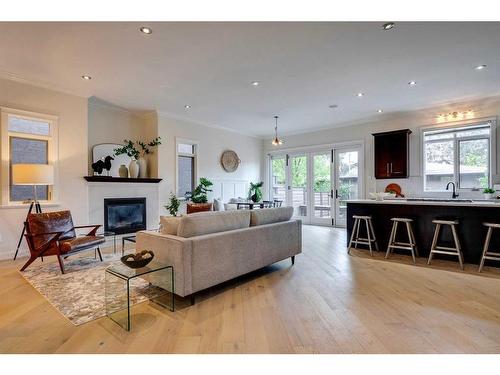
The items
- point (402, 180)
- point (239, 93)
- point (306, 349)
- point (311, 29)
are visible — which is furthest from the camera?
point (402, 180)

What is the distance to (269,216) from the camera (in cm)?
368

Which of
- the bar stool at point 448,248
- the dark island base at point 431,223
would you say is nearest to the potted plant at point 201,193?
the dark island base at point 431,223

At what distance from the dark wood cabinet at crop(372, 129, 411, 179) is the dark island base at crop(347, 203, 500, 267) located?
80.9 inches

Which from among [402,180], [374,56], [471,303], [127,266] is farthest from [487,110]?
[127,266]

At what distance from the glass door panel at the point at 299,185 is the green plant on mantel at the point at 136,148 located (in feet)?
13.7

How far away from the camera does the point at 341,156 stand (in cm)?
770

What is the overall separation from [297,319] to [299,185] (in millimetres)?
6414

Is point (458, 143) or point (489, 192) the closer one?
point (489, 192)

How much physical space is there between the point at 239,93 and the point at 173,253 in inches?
137

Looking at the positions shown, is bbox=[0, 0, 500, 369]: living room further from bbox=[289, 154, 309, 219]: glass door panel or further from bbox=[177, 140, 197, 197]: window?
bbox=[289, 154, 309, 219]: glass door panel

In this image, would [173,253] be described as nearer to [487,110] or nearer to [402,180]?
[402,180]

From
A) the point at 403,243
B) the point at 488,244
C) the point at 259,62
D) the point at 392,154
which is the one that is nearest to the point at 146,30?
the point at 259,62

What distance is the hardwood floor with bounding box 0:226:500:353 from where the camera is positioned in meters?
2.00

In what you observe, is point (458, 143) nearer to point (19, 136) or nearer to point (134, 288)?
point (134, 288)
